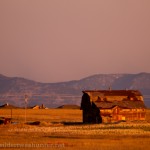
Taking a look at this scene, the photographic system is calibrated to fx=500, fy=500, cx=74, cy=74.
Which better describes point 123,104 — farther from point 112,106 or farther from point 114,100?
point 112,106

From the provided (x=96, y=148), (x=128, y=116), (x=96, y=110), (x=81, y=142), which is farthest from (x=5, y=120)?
(x=96, y=148)

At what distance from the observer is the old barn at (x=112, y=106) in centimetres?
8281

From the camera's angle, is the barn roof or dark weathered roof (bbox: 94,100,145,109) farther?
the barn roof

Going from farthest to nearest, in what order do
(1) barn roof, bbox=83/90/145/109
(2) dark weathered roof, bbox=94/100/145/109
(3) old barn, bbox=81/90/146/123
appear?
(1) barn roof, bbox=83/90/145/109 < (2) dark weathered roof, bbox=94/100/145/109 < (3) old barn, bbox=81/90/146/123

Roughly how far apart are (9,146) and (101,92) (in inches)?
1909

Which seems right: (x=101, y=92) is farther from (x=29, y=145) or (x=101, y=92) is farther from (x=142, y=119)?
(x=29, y=145)

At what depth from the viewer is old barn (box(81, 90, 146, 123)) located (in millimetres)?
82812

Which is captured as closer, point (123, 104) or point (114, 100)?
point (123, 104)

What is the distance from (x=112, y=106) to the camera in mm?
83375

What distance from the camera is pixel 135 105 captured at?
8606cm

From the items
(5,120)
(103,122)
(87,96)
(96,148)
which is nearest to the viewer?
(96,148)

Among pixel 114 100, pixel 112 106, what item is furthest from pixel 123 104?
pixel 112 106

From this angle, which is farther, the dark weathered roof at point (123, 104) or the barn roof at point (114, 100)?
the barn roof at point (114, 100)

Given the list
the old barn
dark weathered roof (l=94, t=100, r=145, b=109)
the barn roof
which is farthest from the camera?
the barn roof
